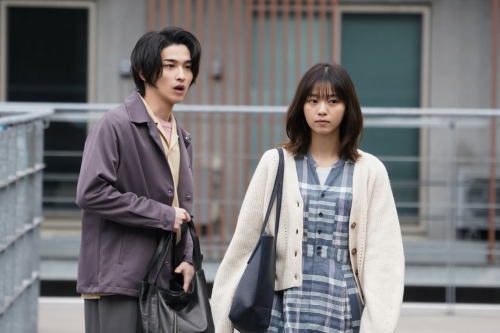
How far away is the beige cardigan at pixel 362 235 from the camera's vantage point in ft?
14.4

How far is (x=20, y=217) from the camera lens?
644cm

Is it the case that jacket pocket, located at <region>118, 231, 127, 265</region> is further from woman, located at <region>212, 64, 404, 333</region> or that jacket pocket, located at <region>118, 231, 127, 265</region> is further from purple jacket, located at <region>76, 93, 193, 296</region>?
woman, located at <region>212, 64, 404, 333</region>

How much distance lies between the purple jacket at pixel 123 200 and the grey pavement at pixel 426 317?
3506 mm

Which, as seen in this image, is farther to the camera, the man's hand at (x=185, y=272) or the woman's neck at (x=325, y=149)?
the woman's neck at (x=325, y=149)

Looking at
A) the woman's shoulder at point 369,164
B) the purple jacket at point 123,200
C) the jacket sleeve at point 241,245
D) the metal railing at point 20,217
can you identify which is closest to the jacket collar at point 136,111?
the purple jacket at point 123,200

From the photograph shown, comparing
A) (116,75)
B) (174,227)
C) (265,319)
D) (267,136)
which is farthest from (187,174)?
(116,75)

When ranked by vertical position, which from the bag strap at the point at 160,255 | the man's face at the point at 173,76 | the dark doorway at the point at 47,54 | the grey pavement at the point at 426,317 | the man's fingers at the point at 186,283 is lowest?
the grey pavement at the point at 426,317

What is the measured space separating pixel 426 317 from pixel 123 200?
4505 mm

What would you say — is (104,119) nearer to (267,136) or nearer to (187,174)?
(187,174)

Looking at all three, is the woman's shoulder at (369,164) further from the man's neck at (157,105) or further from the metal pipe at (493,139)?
the metal pipe at (493,139)

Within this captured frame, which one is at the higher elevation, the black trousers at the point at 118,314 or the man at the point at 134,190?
the man at the point at 134,190

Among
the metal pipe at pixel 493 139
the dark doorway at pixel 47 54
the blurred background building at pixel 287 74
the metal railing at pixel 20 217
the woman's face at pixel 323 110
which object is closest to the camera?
the woman's face at pixel 323 110

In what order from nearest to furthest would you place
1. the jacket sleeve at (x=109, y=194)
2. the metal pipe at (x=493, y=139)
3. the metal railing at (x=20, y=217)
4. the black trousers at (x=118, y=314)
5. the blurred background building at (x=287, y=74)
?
the jacket sleeve at (x=109, y=194) < the black trousers at (x=118, y=314) < the metal railing at (x=20, y=217) < the metal pipe at (x=493, y=139) < the blurred background building at (x=287, y=74)

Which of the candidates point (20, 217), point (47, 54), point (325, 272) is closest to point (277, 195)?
point (325, 272)
